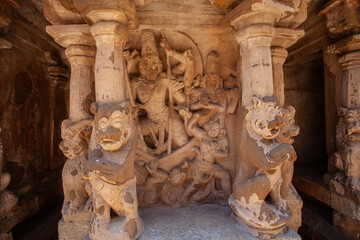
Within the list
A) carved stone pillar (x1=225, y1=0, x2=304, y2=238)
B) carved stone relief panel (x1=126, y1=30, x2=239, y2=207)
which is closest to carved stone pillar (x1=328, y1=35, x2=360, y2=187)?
carved stone pillar (x1=225, y1=0, x2=304, y2=238)

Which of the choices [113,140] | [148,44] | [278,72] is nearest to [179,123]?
[148,44]

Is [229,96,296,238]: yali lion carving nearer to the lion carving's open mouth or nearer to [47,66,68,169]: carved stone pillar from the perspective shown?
the lion carving's open mouth

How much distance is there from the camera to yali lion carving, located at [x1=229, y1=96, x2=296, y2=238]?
2457 millimetres

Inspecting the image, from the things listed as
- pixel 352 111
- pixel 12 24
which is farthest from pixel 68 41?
pixel 352 111

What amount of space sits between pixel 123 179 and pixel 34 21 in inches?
147

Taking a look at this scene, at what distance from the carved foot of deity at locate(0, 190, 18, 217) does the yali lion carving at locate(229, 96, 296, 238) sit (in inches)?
127

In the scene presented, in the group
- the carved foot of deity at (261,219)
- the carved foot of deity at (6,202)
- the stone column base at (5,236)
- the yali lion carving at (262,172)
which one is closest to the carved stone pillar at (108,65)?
the yali lion carving at (262,172)

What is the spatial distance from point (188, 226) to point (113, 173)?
1.11 meters

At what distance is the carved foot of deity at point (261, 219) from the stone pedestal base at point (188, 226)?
73 mm

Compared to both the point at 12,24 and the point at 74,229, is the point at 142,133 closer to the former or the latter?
the point at 74,229

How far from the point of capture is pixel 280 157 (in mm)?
2430

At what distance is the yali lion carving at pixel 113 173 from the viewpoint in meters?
2.34

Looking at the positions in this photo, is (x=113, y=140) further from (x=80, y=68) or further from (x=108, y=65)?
(x=80, y=68)

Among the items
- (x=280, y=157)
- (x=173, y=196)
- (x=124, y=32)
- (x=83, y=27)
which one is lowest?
(x=173, y=196)
